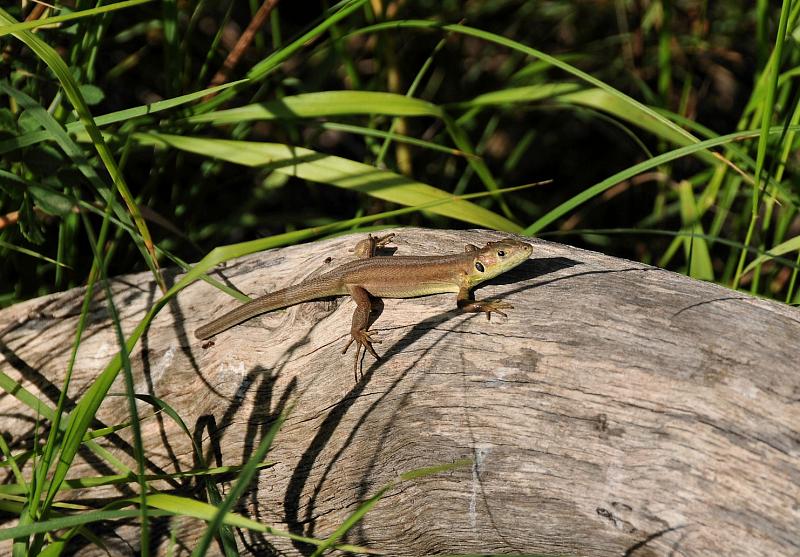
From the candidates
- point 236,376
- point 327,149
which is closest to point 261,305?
point 236,376

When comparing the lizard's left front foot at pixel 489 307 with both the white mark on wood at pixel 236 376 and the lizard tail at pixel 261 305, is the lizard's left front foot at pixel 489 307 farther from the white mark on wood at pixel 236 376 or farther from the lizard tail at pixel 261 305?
the white mark on wood at pixel 236 376

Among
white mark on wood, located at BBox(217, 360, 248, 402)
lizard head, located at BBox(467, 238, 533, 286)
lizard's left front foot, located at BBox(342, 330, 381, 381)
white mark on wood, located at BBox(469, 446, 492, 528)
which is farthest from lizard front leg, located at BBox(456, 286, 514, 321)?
white mark on wood, located at BBox(217, 360, 248, 402)

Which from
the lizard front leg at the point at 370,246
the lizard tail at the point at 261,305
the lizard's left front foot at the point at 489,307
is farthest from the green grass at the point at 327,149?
the lizard's left front foot at the point at 489,307

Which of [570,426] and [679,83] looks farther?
[679,83]

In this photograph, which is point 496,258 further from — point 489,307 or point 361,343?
point 361,343

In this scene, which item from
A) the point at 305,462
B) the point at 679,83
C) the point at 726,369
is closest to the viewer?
the point at 726,369

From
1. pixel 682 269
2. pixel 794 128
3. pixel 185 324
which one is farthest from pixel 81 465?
pixel 682 269

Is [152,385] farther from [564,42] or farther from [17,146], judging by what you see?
[564,42]

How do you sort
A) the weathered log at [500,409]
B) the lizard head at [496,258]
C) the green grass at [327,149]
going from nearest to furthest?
the weathered log at [500,409]
the green grass at [327,149]
the lizard head at [496,258]
